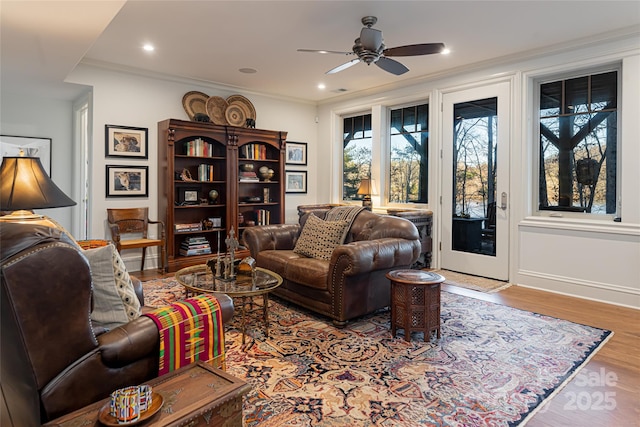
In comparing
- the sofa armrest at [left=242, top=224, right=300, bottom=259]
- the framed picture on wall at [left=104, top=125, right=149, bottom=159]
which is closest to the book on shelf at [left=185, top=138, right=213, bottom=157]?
the framed picture on wall at [left=104, top=125, right=149, bottom=159]

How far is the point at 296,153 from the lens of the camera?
696 centimetres

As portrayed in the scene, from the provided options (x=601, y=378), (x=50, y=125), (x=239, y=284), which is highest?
(x=50, y=125)

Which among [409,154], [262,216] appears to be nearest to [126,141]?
[262,216]

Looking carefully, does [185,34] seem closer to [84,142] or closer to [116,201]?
[116,201]

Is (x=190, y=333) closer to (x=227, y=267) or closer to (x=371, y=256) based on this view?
(x=227, y=267)

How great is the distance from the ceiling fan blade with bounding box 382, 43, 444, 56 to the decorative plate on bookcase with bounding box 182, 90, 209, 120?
3.20m

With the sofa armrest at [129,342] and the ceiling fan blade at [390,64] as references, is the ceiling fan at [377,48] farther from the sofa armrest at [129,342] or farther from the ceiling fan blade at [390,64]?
the sofa armrest at [129,342]

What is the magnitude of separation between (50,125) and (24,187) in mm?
4064

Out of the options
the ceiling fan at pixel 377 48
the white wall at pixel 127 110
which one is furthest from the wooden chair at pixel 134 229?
the ceiling fan at pixel 377 48

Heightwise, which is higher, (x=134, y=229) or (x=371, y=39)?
(x=371, y=39)

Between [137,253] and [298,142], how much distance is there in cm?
322

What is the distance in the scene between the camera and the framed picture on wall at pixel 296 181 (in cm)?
688

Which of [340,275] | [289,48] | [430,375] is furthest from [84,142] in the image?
[430,375]

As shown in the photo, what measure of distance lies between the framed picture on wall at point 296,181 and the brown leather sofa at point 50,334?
5.41m
